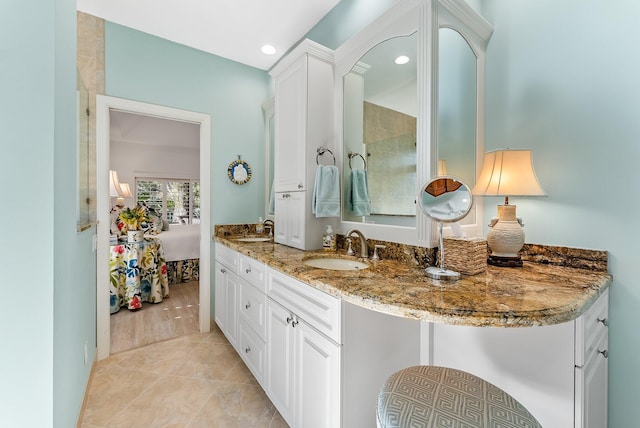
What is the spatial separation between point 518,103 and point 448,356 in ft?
4.61

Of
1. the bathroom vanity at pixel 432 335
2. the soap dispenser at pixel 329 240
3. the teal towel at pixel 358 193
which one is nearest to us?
the bathroom vanity at pixel 432 335

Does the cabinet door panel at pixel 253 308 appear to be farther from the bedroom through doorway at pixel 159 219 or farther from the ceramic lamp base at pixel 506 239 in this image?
the ceramic lamp base at pixel 506 239

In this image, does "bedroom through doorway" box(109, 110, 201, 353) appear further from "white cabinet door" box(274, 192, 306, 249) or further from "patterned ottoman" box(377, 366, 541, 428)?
"patterned ottoman" box(377, 366, 541, 428)

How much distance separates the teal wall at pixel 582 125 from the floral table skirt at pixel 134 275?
12.1ft

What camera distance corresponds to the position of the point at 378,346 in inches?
46.9

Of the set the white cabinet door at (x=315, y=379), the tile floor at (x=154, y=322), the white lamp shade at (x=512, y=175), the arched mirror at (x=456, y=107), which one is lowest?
the tile floor at (x=154, y=322)

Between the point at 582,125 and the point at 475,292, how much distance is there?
3.40 feet

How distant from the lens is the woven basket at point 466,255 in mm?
1203

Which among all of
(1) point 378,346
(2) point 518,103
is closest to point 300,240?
(1) point 378,346

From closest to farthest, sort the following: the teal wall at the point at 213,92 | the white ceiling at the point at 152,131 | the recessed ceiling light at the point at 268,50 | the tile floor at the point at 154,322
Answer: the teal wall at the point at 213,92
the tile floor at the point at 154,322
the recessed ceiling light at the point at 268,50
the white ceiling at the point at 152,131

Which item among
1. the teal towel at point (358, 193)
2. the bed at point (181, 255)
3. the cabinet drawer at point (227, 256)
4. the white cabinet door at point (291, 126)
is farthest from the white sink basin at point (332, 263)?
the bed at point (181, 255)

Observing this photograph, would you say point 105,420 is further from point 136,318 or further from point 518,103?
point 518,103

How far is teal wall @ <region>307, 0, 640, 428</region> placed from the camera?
3.81 feet

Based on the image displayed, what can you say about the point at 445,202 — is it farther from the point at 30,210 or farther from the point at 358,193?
the point at 30,210
